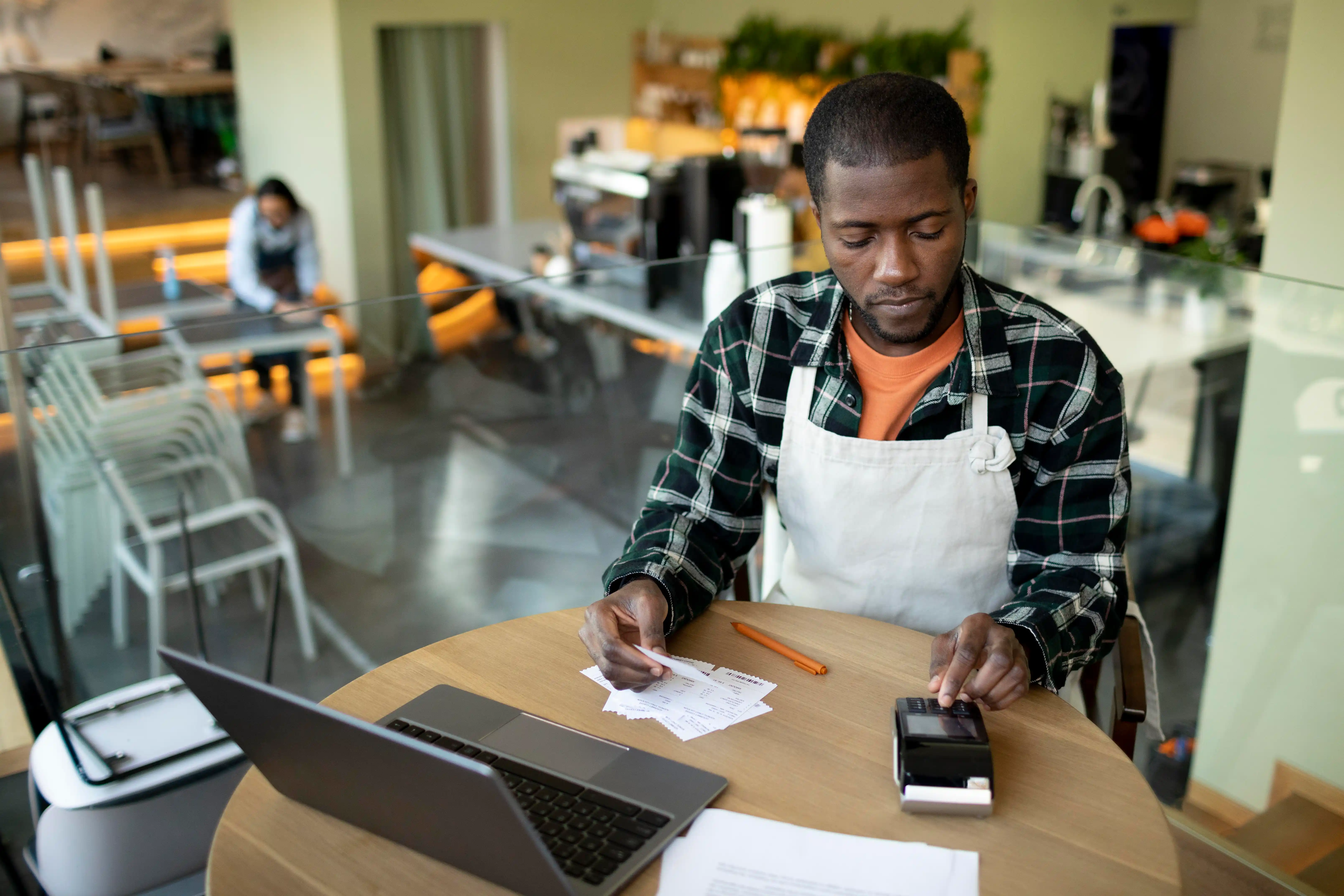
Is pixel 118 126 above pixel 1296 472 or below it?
above

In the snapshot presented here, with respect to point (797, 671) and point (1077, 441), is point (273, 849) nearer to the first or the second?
point (797, 671)

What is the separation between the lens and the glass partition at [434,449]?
210 centimetres

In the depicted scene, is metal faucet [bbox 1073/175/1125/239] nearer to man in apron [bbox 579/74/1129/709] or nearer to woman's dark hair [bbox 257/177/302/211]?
woman's dark hair [bbox 257/177/302/211]

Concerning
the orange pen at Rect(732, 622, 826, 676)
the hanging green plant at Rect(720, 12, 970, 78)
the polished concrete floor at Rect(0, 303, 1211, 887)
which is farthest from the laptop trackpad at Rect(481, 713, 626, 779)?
the hanging green plant at Rect(720, 12, 970, 78)

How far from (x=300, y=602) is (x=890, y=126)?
7.51ft

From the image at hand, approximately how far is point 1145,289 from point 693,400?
5.84ft

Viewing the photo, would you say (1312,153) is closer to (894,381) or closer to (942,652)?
(894,381)

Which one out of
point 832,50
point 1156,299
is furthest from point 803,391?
point 832,50

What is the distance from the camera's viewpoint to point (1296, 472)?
2092 millimetres

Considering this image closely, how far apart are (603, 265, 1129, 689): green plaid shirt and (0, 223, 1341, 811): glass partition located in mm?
632

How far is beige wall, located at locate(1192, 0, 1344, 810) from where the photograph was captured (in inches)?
78.1

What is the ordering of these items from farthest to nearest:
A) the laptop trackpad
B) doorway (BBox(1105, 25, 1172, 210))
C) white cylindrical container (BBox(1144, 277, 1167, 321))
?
doorway (BBox(1105, 25, 1172, 210)), white cylindrical container (BBox(1144, 277, 1167, 321)), the laptop trackpad

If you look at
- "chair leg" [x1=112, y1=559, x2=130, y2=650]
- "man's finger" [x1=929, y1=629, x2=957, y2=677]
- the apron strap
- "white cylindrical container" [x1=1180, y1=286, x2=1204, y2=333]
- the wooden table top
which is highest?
the wooden table top

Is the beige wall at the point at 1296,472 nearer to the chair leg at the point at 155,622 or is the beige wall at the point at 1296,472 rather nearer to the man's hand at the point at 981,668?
the man's hand at the point at 981,668
